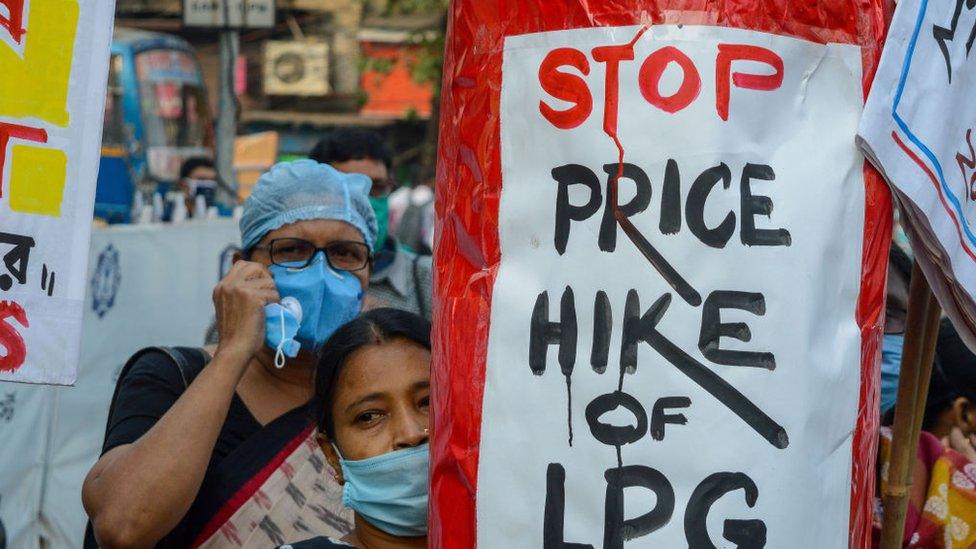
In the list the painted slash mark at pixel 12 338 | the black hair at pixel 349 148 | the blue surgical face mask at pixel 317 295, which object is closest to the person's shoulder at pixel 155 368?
the blue surgical face mask at pixel 317 295

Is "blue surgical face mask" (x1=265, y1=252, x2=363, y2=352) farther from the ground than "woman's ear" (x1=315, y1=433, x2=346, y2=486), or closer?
farther from the ground

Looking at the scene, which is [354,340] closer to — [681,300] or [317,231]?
[317,231]

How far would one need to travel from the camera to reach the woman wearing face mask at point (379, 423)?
90.7 inches

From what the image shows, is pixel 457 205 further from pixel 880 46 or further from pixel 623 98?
pixel 880 46

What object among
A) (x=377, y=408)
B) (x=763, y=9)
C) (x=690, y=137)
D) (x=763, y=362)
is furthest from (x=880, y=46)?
(x=377, y=408)

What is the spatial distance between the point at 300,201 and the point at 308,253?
120mm

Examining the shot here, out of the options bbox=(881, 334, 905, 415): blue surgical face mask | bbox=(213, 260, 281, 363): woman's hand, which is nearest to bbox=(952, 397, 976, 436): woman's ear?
bbox=(881, 334, 905, 415): blue surgical face mask

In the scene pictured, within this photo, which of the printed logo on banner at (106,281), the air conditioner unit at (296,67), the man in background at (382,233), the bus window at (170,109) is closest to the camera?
the man in background at (382,233)

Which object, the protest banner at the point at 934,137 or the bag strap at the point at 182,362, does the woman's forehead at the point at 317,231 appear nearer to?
the bag strap at the point at 182,362

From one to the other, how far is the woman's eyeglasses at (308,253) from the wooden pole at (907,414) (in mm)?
1349

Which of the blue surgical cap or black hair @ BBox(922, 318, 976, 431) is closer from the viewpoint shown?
the blue surgical cap

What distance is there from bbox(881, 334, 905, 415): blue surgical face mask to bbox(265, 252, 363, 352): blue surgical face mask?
1.27 meters

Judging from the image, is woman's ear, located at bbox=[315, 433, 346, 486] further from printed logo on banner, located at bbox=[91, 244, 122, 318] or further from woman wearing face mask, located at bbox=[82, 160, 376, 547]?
printed logo on banner, located at bbox=[91, 244, 122, 318]

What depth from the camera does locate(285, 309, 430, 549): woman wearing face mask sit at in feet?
7.56
